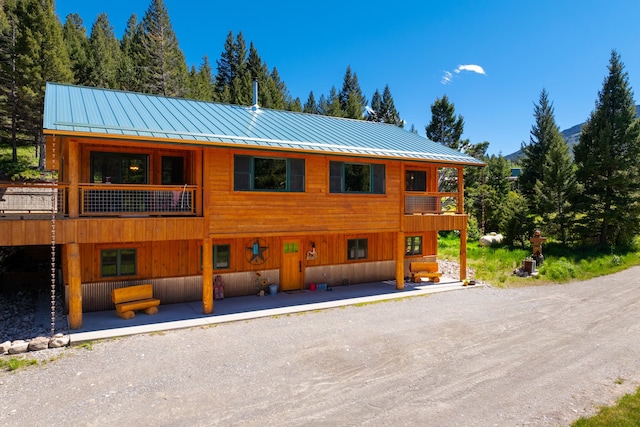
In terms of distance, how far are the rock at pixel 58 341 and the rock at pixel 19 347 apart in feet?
1.60

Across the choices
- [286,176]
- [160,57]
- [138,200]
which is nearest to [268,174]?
[286,176]

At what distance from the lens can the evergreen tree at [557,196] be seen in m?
27.5

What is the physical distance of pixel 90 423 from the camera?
6.41 meters

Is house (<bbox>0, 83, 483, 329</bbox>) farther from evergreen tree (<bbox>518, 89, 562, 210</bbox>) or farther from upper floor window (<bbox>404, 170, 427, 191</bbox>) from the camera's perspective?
evergreen tree (<bbox>518, 89, 562, 210</bbox>)

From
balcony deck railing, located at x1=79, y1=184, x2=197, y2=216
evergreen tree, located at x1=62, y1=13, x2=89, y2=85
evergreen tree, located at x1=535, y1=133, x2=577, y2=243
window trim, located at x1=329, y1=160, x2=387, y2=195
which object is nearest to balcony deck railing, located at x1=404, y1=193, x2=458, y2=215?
window trim, located at x1=329, y1=160, x2=387, y2=195

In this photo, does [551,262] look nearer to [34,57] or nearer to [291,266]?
[291,266]

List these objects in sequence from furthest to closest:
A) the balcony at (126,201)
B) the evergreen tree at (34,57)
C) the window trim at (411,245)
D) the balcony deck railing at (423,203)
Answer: the evergreen tree at (34,57) < the window trim at (411,245) < the balcony deck railing at (423,203) < the balcony at (126,201)

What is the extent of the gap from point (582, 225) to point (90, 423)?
30086 mm

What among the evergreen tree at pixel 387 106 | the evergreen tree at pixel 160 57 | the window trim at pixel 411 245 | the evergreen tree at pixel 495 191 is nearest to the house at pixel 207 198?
the window trim at pixel 411 245

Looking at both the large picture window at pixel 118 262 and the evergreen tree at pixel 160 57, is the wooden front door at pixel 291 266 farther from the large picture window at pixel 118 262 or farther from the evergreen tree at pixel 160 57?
the evergreen tree at pixel 160 57

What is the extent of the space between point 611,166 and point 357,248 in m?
19.2

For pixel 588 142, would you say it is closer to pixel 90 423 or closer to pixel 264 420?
pixel 264 420

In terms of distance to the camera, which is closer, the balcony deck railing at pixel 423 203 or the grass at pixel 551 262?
the balcony deck railing at pixel 423 203

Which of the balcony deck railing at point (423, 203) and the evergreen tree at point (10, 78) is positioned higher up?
the evergreen tree at point (10, 78)
